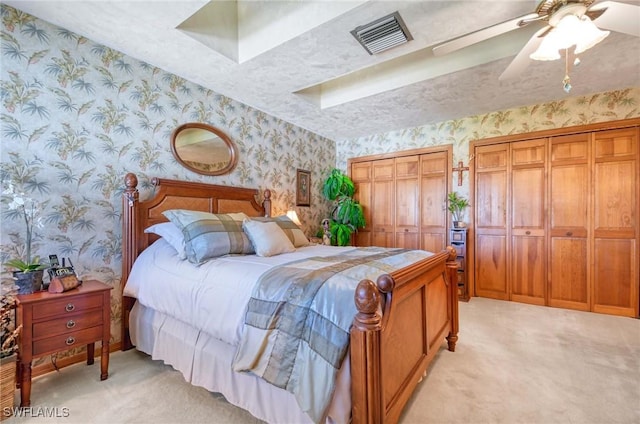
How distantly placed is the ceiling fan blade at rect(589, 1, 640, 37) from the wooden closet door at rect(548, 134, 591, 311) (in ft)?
6.73

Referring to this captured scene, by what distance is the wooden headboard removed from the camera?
7.77ft

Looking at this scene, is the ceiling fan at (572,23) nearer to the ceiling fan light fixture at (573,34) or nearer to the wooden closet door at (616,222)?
the ceiling fan light fixture at (573,34)

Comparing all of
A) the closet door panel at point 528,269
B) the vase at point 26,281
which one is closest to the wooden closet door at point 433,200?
the closet door panel at point 528,269

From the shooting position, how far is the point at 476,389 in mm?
1826

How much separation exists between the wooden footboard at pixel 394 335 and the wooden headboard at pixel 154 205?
82.5 inches

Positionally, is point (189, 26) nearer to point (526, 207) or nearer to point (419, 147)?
point (419, 147)

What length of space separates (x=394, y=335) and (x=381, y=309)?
0.26 m

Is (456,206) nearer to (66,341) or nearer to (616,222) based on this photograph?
(616,222)

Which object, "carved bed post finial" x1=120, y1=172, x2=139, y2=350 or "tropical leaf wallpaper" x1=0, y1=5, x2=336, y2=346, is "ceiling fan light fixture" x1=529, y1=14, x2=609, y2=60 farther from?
"carved bed post finial" x1=120, y1=172, x2=139, y2=350

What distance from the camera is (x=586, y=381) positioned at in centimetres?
192

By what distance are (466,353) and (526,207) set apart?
7.68 ft

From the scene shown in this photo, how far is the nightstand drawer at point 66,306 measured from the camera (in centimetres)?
169

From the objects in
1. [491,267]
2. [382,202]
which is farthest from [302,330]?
[382,202]

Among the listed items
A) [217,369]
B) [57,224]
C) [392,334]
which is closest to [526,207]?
[392,334]
